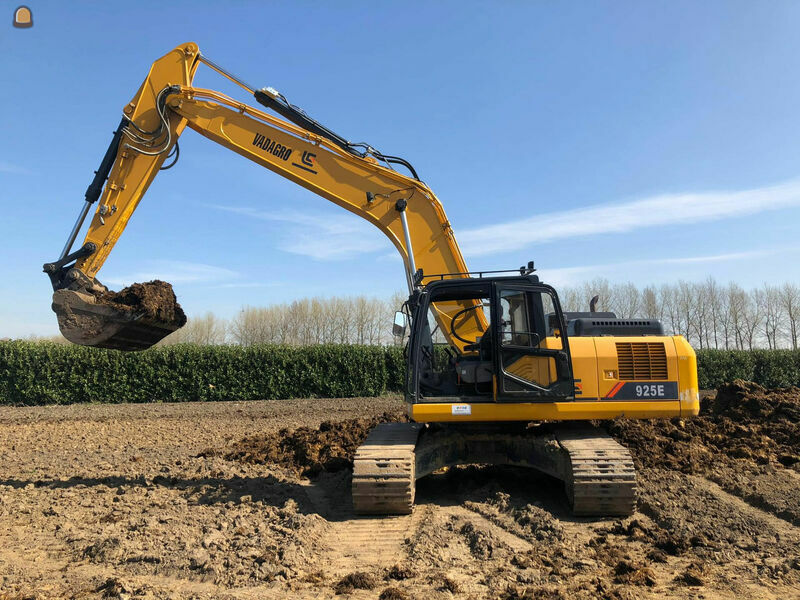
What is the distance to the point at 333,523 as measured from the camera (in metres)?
6.57

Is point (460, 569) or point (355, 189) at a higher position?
point (355, 189)

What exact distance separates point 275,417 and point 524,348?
11.0m

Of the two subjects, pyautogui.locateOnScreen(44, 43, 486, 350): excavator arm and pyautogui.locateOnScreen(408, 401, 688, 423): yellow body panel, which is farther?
pyautogui.locateOnScreen(44, 43, 486, 350): excavator arm

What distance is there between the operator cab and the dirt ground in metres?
1.32

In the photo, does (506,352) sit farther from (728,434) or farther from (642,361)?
(728,434)

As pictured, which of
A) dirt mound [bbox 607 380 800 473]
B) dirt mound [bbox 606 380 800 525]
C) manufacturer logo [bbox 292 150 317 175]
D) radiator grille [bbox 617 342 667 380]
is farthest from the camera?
dirt mound [bbox 607 380 800 473]

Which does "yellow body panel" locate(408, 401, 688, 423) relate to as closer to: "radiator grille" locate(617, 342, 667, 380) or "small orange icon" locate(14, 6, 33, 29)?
"radiator grille" locate(617, 342, 667, 380)

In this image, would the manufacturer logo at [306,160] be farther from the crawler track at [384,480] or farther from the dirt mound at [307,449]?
the dirt mound at [307,449]

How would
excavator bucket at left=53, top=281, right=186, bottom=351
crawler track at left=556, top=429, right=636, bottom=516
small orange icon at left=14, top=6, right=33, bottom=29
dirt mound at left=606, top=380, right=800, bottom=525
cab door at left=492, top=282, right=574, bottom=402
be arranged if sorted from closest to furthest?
small orange icon at left=14, top=6, right=33, bottom=29, crawler track at left=556, top=429, right=636, bottom=516, cab door at left=492, top=282, right=574, bottom=402, excavator bucket at left=53, top=281, right=186, bottom=351, dirt mound at left=606, top=380, right=800, bottom=525

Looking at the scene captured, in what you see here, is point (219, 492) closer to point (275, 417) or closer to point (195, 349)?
point (275, 417)

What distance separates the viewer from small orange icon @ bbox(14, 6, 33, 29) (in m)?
5.79

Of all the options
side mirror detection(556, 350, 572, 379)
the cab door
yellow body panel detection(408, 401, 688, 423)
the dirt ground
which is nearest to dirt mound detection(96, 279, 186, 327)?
the dirt ground

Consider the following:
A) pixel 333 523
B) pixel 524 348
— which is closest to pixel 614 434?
pixel 524 348

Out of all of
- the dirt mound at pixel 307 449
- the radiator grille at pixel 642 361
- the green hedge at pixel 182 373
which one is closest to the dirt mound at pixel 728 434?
the radiator grille at pixel 642 361
